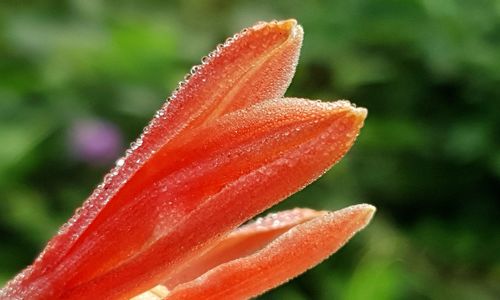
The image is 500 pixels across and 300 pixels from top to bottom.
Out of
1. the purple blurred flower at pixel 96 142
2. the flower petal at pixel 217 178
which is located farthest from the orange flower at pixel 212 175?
the purple blurred flower at pixel 96 142

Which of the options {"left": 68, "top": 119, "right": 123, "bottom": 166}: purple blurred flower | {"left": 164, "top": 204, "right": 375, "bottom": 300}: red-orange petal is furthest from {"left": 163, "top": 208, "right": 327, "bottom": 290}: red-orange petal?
{"left": 68, "top": 119, "right": 123, "bottom": 166}: purple blurred flower

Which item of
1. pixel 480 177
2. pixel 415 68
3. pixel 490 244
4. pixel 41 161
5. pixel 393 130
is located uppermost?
pixel 41 161

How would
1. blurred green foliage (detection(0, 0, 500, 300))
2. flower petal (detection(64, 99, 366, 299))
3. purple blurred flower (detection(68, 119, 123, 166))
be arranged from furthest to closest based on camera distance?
1. purple blurred flower (detection(68, 119, 123, 166))
2. blurred green foliage (detection(0, 0, 500, 300))
3. flower petal (detection(64, 99, 366, 299))

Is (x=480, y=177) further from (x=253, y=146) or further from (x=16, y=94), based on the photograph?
(x=253, y=146)

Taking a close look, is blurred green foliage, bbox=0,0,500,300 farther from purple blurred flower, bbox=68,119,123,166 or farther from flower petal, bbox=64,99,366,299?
flower petal, bbox=64,99,366,299

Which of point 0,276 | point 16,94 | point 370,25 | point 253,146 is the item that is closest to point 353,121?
point 253,146

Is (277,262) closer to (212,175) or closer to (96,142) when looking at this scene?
(212,175)
